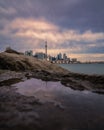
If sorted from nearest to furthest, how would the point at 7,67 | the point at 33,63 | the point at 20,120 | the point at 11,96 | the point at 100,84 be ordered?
1. the point at 20,120
2. the point at 11,96
3. the point at 100,84
4. the point at 7,67
5. the point at 33,63

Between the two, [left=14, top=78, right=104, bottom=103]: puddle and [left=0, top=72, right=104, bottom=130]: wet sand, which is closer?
[left=0, top=72, right=104, bottom=130]: wet sand

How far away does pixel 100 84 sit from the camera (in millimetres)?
6875

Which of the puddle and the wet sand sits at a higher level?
the wet sand

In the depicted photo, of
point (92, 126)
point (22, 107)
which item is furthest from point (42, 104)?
point (92, 126)

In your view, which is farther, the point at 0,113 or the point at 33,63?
the point at 33,63

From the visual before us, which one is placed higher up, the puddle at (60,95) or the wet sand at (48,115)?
the wet sand at (48,115)

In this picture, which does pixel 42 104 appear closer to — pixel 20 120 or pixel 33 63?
pixel 20 120

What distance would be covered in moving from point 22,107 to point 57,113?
94 centimetres

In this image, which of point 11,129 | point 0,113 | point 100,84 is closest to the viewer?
point 11,129

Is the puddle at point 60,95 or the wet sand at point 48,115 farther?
the puddle at point 60,95

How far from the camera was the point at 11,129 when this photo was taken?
256cm

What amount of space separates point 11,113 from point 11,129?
0.81m

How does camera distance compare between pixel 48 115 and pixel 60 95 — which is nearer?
pixel 48 115

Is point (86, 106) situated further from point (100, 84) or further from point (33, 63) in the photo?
point (33, 63)
